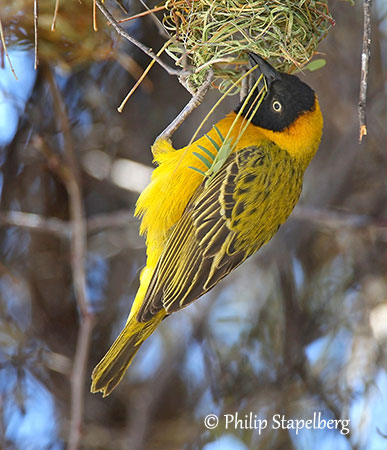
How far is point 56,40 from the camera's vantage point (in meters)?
3.30

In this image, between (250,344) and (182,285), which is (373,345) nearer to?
(250,344)

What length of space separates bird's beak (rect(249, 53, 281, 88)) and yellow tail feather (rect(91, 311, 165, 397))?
1009 millimetres

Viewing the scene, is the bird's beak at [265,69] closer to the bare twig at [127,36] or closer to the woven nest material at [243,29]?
the woven nest material at [243,29]

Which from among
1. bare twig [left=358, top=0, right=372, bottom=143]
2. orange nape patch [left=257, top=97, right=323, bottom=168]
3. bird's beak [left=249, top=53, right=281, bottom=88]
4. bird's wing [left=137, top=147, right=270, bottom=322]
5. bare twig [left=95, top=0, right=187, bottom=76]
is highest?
bare twig [left=358, top=0, right=372, bottom=143]

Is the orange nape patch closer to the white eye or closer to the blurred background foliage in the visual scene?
the white eye

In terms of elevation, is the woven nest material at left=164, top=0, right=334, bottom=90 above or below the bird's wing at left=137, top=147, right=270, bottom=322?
above

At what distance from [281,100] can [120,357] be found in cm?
118

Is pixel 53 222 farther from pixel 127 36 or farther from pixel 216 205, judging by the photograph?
pixel 127 36

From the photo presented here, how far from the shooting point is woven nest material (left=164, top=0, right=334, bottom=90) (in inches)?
83.9

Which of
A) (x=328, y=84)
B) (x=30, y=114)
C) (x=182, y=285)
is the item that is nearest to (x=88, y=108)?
(x=30, y=114)

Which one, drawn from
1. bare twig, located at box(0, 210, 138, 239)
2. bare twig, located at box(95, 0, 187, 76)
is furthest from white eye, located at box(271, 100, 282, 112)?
bare twig, located at box(0, 210, 138, 239)

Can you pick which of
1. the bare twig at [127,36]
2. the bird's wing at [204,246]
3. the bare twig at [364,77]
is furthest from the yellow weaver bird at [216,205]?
the bare twig at [364,77]

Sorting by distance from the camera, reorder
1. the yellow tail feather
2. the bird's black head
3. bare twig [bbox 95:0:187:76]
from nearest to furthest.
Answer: bare twig [bbox 95:0:187:76], the bird's black head, the yellow tail feather

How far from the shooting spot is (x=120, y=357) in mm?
2680
